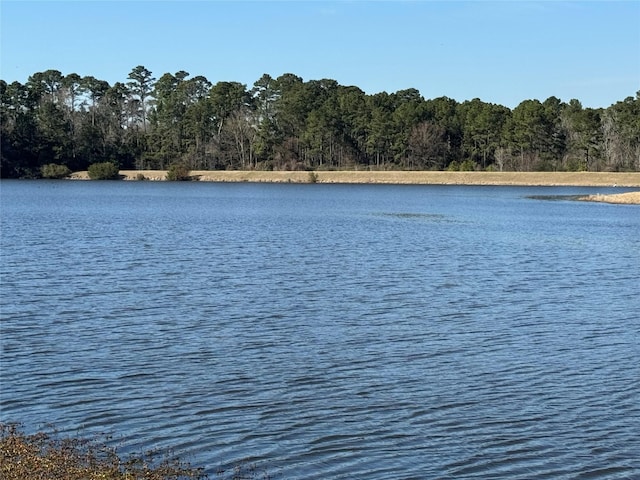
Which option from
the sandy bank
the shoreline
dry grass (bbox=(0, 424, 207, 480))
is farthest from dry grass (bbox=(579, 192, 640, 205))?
dry grass (bbox=(0, 424, 207, 480))

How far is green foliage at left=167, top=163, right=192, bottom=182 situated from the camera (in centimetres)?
14962

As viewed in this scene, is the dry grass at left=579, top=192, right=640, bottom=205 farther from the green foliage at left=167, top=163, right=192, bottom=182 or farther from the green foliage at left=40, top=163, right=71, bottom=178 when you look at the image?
the green foliage at left=40, top=163, right=71, bottom=178

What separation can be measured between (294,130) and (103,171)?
35.5 metres

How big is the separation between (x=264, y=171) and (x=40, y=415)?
459ft

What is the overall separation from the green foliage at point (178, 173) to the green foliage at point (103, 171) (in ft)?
31.1

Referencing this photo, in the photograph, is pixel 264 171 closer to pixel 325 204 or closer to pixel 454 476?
pixel 325 204

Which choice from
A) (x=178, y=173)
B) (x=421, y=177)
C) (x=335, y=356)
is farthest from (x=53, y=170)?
(x=335, y=356)

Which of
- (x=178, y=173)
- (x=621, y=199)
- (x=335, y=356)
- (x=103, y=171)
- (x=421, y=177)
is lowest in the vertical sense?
(x=335, y=356)

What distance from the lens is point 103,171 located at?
149875mm

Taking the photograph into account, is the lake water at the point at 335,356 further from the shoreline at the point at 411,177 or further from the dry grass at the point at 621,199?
the shoreline at the point at 411,177

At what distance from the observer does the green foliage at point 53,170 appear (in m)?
149

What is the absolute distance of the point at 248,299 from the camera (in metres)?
24.0

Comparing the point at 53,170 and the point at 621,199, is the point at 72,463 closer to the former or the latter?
the point at 621,199

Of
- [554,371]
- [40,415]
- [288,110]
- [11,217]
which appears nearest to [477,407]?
[554,371]
